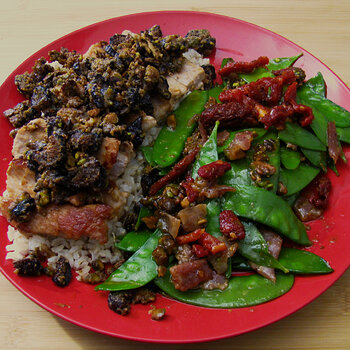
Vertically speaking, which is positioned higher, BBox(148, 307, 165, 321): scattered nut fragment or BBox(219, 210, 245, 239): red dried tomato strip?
BBox(219, 210, 245, 239): red dried tomato strip

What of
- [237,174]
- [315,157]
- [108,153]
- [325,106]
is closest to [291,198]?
[315,157]

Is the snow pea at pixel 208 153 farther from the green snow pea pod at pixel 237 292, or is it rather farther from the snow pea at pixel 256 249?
the green snow pea pod at pixel 237 292

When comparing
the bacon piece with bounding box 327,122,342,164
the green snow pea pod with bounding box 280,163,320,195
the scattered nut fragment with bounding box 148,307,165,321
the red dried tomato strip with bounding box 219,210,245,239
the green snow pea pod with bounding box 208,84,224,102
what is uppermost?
the green snow pea pod with bounding box 208,84,224,102

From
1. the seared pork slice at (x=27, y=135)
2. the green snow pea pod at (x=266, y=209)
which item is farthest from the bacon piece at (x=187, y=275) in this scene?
the seared pork slice at (x=27, y=135)

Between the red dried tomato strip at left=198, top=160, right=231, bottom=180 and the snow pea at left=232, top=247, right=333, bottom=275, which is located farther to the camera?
the red dried tomato strip at left=198, top=160, right=231, bottom=180

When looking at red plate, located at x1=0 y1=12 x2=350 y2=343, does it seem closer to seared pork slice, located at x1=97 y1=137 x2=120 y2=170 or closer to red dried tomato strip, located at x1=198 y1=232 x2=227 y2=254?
red dried tomato strip, located at x1=198 y1=232 x2=227 y2=254

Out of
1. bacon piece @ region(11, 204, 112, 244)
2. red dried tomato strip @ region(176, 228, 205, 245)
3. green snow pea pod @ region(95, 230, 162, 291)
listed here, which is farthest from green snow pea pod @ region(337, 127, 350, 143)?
bacon piece @ region(11, 204, 112, 244)

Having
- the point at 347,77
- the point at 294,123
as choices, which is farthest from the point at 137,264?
the point at 347,77

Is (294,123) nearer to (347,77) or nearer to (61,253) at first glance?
(347,77)
